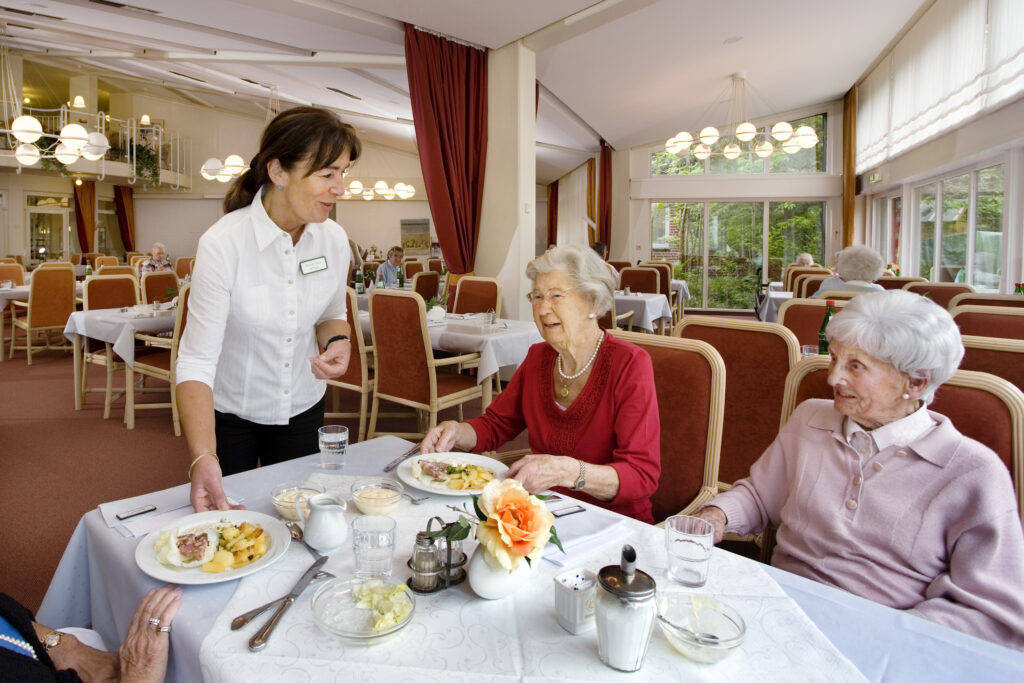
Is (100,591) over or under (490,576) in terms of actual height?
under

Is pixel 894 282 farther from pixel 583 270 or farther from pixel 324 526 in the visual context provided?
pixel 324 526

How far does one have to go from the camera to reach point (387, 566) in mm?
1020

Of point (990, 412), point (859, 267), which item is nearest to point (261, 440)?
point (990, 412)

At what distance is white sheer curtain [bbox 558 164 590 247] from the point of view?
52.4 ft

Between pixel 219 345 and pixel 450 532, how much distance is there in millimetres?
908

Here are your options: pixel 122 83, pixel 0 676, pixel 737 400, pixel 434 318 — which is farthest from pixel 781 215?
pixel 122 83

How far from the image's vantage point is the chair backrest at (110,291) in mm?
5477

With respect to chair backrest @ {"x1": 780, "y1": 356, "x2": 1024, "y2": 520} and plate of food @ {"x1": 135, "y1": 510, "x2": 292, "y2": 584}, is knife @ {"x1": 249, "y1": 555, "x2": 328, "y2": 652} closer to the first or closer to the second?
plate of food @ {"x1": 135, "y1": 510, "x2": 292, "y2": 584}

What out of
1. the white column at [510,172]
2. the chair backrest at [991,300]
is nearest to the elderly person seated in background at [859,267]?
the chair backrest at [991,300]

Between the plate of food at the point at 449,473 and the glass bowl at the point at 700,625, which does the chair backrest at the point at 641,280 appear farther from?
the glass bowl at the point at 700,625

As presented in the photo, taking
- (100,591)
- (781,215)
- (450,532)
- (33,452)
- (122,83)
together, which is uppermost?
(122,83)

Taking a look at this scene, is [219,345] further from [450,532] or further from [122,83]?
[122,83]

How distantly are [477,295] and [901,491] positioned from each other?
4618 millimetres

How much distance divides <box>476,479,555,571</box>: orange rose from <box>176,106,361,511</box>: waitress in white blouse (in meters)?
0.83
